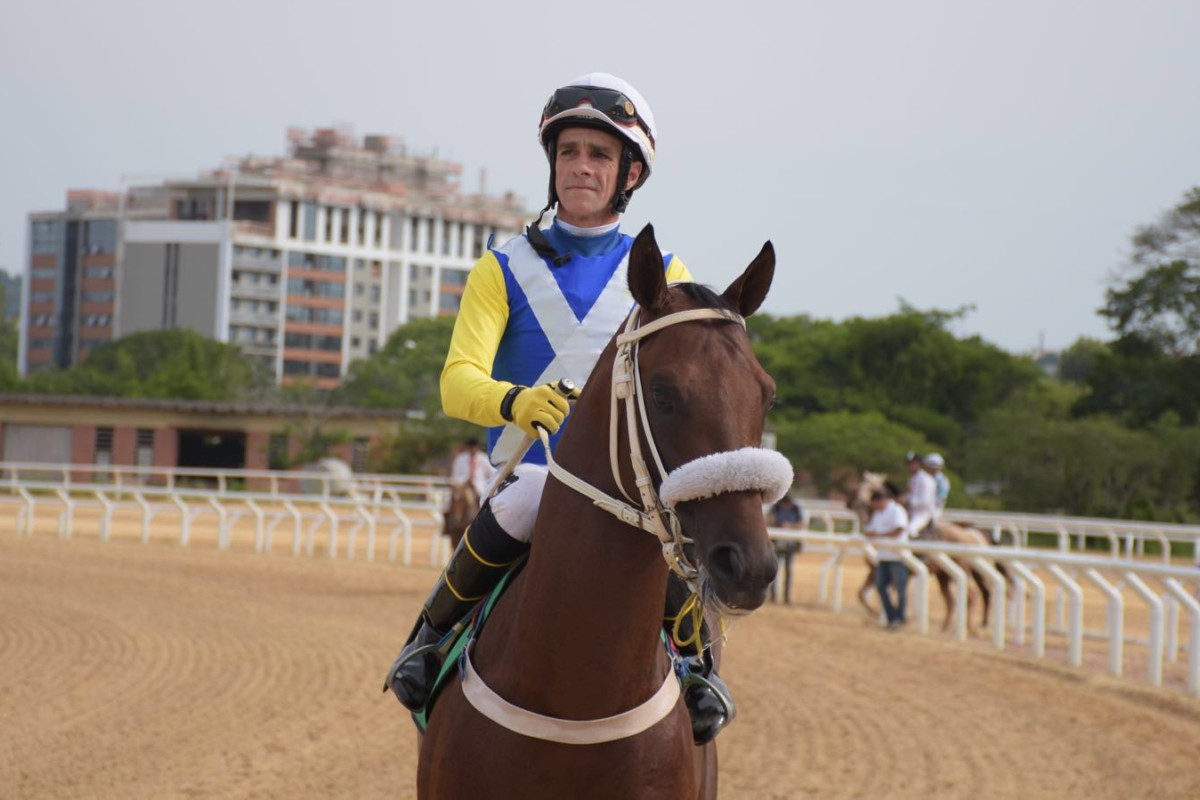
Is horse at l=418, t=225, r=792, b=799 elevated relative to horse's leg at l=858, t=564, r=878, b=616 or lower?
elevated

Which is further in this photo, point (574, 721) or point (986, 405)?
point (986, 405)

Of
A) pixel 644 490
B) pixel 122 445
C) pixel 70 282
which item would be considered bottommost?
pixel 122 445

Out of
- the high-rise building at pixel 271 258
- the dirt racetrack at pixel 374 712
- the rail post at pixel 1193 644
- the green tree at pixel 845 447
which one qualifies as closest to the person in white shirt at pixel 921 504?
→ the dirt racetrack at pixel 374 712

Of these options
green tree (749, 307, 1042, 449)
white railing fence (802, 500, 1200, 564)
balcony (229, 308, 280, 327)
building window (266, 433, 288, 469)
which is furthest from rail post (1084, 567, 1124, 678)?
balcony (229, 308, 280, 327)

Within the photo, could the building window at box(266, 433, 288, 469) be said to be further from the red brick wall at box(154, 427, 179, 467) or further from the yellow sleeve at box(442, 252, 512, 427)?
the yellow sleeve at box(442, 252, 512, 427)

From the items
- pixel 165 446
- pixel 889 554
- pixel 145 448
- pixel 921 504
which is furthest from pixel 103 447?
pixel 889 554

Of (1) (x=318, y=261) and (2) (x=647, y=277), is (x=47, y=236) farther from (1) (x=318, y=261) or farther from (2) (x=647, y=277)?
(2) (x=647, y=277)

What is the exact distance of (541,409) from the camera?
3461 mm

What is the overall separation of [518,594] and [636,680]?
38cm

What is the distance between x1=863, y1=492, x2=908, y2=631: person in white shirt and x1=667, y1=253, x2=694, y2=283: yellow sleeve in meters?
12.0

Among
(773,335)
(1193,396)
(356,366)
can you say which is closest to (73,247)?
(356,366)

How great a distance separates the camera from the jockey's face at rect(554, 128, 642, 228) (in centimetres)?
403

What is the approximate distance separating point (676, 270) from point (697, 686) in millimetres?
1084

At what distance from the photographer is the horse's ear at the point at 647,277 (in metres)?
3.19
